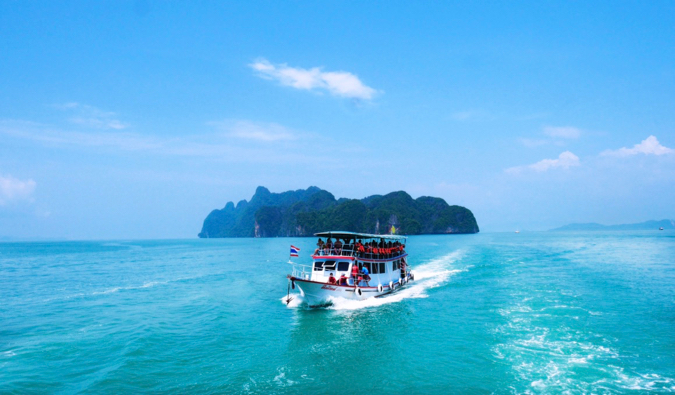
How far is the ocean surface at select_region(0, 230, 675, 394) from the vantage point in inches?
698

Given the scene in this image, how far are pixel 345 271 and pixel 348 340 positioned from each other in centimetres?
999

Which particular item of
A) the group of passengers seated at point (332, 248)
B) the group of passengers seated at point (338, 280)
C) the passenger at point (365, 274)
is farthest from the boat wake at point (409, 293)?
the group of passengers seated at point (332, 248)

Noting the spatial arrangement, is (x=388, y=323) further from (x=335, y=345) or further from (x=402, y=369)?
(x=402, y=369)

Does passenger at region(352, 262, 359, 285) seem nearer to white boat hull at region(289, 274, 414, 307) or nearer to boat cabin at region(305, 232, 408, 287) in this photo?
boat cabin at region(305, 232, 408, 287)

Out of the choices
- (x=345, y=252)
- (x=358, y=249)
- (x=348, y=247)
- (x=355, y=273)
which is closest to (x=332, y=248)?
(x=345, y=252)

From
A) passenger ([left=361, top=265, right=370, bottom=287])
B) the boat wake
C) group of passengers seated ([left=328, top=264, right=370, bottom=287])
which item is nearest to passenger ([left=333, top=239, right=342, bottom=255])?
group of passengers seated ([left=328, top=264, right=370, bottom=287])

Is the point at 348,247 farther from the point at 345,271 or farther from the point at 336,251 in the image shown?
the point at 345,271

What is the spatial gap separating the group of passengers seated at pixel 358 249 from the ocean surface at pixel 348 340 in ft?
14.5

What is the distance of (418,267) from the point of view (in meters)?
64.5

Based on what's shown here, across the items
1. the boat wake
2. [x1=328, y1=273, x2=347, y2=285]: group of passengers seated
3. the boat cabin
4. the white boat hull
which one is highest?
the boat cabin

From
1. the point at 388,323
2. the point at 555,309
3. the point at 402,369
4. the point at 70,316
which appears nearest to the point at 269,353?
the point at 402,369

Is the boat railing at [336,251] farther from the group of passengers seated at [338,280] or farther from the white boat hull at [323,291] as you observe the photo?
the white boat hull at [323,291]

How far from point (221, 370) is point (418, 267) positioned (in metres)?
49.6

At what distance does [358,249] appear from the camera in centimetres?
3556
